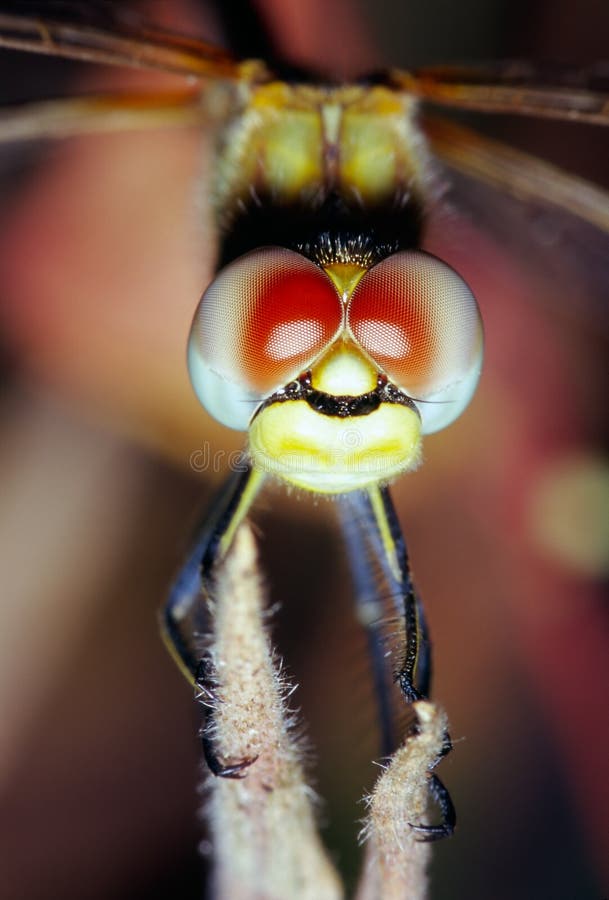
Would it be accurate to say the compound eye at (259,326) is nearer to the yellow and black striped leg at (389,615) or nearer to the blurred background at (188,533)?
the yellow and black striped leg at (389,615)

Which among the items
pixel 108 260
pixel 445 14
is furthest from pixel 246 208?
pixel 445 14

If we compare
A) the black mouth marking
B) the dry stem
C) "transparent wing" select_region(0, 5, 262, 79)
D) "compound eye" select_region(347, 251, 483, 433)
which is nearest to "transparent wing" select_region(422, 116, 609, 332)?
"transparent wing" select_region(0, 5, 262, 79)

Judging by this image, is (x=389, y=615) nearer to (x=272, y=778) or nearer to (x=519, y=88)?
(x=272, y=778)

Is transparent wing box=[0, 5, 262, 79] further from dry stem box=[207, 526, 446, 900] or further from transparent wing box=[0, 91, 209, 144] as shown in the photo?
dry stem box=[207, 526, 446, 900]

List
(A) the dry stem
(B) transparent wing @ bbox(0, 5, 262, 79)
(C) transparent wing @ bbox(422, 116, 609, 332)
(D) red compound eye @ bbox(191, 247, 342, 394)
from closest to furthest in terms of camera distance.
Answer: (A) the dry stem
(D) red compound eye @ bbox(191, 247, 342, 394)
(B) transparent wing @ bbox(0, 5, 262, 79)
(C) transparent wing @ bbox(422, 116, 609, 332)

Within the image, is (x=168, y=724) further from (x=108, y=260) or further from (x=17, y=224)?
(x=17, y=224)

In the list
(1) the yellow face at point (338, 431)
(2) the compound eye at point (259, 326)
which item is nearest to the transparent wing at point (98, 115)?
(2) the compound eye at point (259, 326)
